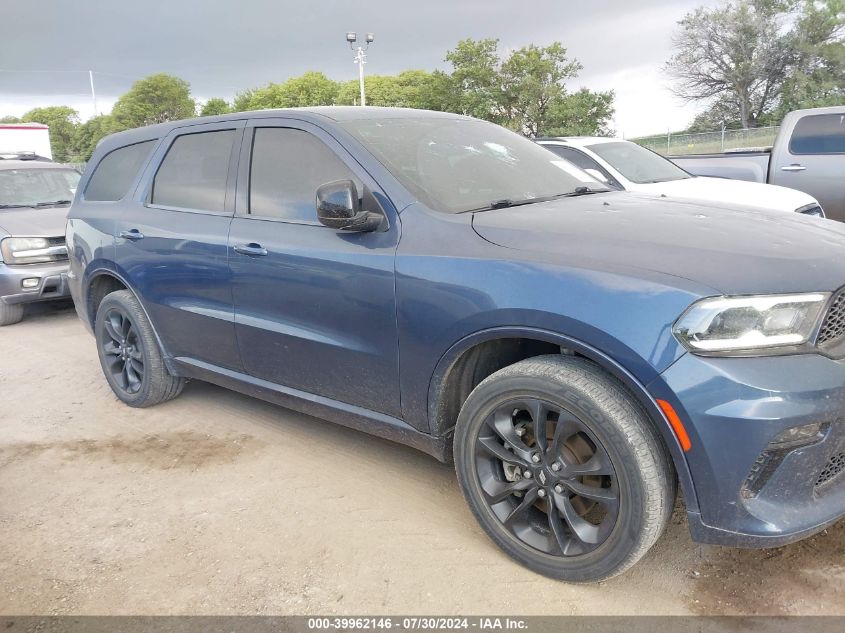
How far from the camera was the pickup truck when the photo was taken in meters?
8.08

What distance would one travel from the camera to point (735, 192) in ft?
22.1

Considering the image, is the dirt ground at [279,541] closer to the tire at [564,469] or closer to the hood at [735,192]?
the tire at [564,469]

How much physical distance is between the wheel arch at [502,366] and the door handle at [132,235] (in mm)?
2328

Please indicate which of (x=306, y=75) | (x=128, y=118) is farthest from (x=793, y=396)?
(x=128, y=118)

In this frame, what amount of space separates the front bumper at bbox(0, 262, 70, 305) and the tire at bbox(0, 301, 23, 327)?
0.32 feet

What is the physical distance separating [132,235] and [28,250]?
12.8 feet

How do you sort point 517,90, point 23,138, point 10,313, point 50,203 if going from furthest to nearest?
point 517,90 → point 23,138 → point 50,203 → point 10,313

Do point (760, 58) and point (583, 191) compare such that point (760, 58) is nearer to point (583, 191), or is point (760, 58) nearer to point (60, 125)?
point (583, 191)

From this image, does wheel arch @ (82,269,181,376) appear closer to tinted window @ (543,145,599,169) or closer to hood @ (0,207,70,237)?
hood @ (0,207,70,237)

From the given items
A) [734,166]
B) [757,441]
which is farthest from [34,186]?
[757,441]

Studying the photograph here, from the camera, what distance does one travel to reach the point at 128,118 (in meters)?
70.4

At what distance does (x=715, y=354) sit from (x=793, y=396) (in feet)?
0.84

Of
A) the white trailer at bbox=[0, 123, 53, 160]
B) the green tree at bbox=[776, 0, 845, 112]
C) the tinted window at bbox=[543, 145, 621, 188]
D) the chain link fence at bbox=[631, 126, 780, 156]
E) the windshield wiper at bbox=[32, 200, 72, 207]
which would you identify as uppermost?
the green tree at bbox=[776, 0, 845, 112]

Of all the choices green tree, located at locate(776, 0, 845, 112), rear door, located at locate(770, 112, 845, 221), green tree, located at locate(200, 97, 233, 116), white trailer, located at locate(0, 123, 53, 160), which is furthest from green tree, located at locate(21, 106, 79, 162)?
rear door, located at locate(770, 112, 845, 221)
